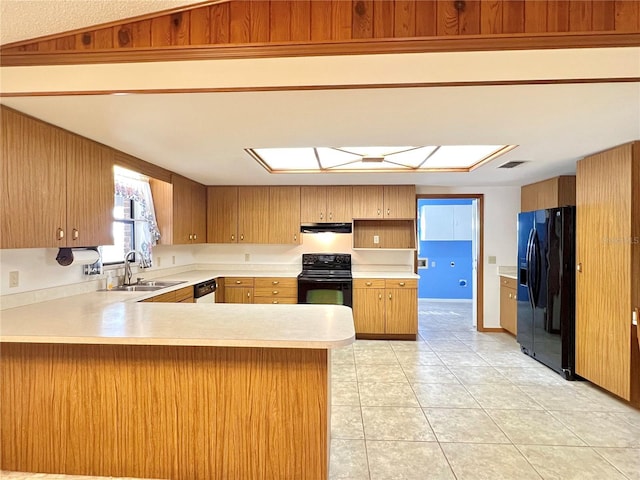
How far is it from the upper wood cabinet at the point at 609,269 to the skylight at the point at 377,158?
86 centimetres

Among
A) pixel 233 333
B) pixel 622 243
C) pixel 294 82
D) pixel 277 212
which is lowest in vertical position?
pixel 233 333

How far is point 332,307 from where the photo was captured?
2.17m

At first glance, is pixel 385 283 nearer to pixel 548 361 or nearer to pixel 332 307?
pixel 548 361

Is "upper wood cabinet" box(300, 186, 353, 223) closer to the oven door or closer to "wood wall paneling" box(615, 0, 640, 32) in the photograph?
the oven door

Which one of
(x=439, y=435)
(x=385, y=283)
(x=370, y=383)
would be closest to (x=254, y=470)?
(x=439, y=435)

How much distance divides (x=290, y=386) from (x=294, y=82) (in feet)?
5.04

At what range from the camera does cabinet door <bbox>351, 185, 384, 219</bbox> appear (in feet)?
15.1

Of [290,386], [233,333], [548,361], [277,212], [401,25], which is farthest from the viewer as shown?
[277,212]

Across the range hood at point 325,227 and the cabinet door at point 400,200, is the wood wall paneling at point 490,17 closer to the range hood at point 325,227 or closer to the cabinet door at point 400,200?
the cabinet door at point 400,200

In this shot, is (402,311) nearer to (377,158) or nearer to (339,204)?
(339,204)

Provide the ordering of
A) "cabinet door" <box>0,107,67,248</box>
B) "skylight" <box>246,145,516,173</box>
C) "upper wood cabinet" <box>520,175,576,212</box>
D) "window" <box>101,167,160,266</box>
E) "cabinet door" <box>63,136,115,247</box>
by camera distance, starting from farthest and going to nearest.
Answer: "upper wood cabinet" <box>520,175,576,212</box>, "window" <box>101,167,160,266</box>, "skylight" <box>246,145,516,173</box>, "cabinet door" <box>63,136,115,247</box>, "cabinet door" <box>0,107,67,248</box>

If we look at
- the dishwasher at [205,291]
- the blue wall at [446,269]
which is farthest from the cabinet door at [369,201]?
the blue wall at [446,269]

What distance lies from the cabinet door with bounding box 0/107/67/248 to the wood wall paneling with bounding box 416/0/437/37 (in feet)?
7.37

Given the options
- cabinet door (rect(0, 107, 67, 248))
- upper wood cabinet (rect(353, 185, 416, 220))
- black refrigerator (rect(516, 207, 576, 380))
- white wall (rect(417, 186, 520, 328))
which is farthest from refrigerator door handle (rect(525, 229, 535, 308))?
cabinet door (rect(0, 107, 67, 248))
